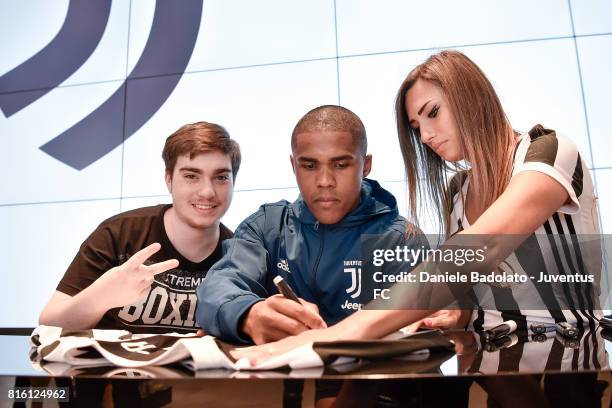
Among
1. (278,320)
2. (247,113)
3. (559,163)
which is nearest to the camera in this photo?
(278,320)

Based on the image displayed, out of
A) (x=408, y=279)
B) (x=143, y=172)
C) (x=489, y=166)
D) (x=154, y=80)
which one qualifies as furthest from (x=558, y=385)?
(x=154, y=80)

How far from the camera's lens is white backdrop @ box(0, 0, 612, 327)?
1.27m

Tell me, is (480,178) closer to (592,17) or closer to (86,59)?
(592,17)

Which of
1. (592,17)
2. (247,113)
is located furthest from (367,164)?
(592,17)

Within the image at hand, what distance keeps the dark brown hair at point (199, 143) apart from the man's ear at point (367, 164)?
0.36 meters

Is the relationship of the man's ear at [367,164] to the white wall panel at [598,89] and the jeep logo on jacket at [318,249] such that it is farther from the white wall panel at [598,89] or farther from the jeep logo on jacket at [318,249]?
the white wall panel at [598,89]

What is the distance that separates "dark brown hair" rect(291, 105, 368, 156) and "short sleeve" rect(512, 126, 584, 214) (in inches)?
15.8

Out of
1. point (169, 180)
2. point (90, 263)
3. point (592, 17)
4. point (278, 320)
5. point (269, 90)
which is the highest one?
point (592, 17)

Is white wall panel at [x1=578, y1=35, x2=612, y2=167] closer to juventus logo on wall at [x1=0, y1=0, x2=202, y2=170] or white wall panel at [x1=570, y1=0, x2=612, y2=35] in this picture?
white wall panel at [x1=570, y1=0, x2=612, y2=35]

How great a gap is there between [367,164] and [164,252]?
542 mm

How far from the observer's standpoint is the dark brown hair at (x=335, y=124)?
43.6 inches

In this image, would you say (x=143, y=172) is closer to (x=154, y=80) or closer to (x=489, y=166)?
(x=154, y=80)

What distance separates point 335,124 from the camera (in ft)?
3.63

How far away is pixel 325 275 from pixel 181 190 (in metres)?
0.48
